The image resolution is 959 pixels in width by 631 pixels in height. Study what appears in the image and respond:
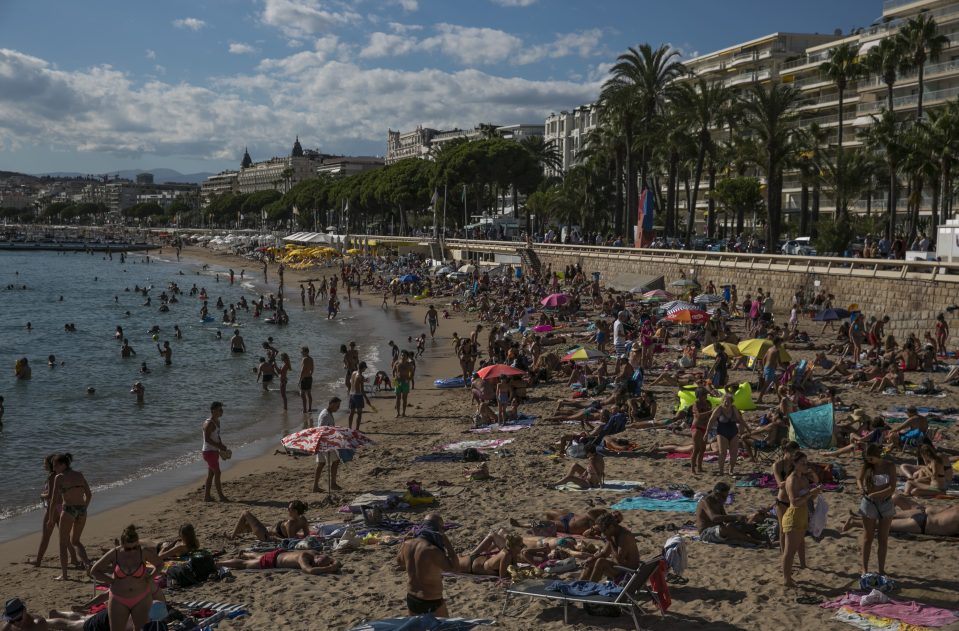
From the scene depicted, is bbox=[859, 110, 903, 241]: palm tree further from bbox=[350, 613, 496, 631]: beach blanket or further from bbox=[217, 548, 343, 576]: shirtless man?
bbox=[350, 613, 496, 631]: beach blanket

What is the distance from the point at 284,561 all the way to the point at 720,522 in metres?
4.64

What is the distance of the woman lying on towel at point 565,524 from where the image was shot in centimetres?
895

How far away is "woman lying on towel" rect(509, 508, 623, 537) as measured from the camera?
8.95 m

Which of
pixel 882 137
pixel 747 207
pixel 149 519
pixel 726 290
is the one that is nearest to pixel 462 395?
pixel 149 519

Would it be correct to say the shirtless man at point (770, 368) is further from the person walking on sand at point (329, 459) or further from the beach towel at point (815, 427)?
the person walking on sand at point (329, 459)

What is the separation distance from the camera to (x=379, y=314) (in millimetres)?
41406

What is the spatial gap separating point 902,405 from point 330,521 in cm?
1059

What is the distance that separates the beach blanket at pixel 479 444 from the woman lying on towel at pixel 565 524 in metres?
4.85

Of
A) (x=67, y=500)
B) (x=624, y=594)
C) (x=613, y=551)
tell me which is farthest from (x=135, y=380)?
(x=624, y=594)

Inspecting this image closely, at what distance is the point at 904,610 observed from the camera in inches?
269

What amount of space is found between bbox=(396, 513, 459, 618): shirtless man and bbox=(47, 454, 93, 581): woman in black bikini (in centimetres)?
454

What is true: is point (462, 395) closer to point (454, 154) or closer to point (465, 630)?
point (465, 630)

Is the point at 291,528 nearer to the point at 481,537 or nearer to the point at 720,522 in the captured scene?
the point at 481,537

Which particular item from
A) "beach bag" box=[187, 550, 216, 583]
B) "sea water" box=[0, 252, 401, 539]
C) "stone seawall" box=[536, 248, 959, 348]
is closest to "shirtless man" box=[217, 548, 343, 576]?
"beach bag" box=[187, 550, 216, 583]
